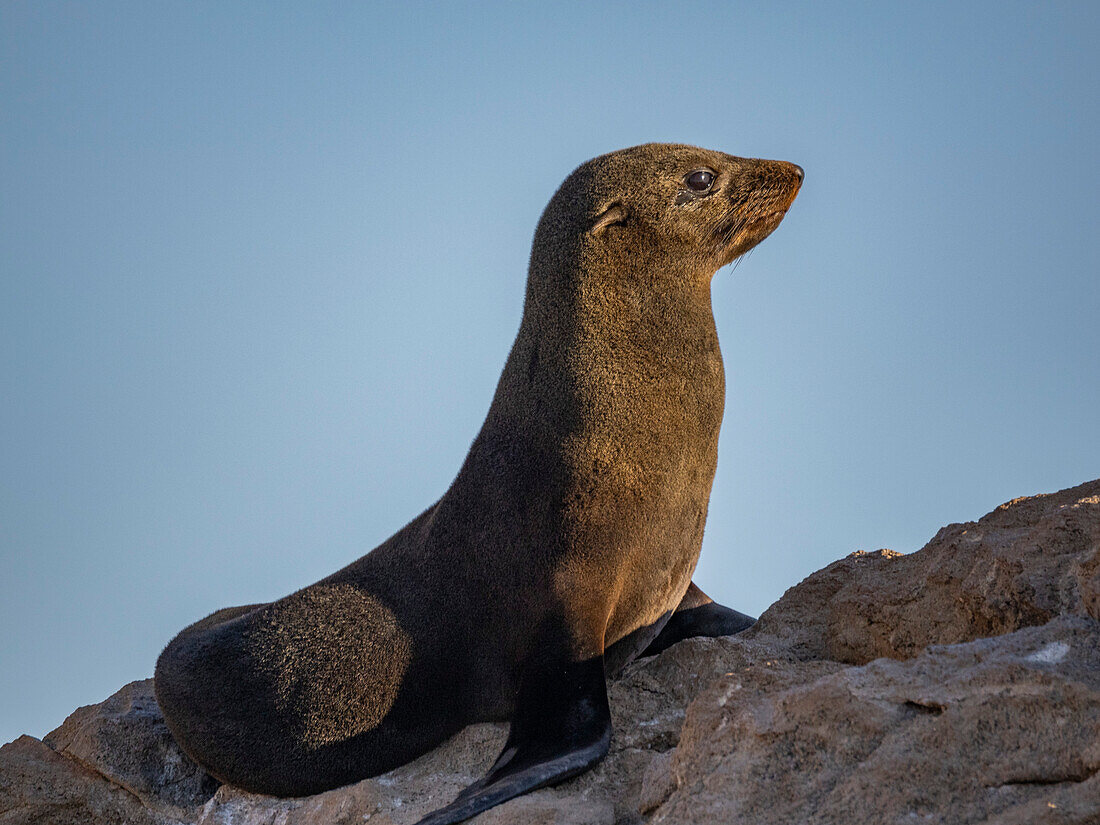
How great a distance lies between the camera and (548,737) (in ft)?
15.9

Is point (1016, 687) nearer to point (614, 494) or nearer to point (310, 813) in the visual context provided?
Answer: point (614, 494)

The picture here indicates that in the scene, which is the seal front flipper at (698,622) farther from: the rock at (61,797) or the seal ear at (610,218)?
the rock at (61,797)

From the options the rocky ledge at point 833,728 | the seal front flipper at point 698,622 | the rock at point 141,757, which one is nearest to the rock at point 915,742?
the rocky ledge at point 833,728

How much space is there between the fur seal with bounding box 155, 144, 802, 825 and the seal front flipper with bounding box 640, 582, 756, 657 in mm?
855

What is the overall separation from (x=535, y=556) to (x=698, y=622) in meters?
1.92

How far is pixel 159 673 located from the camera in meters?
6.11

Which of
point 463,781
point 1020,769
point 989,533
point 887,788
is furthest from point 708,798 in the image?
point 989,533

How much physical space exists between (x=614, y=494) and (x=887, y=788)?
9.15 feet

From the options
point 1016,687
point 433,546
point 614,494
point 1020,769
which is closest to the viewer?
point 1020,769

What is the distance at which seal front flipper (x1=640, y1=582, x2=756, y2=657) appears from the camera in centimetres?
684

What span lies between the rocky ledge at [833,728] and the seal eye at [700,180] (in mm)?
2314

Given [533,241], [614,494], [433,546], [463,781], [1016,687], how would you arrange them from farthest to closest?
1. [533,241]
2. [433,546]
3. [614,494]
4. [463,781]
5. [1016,687]

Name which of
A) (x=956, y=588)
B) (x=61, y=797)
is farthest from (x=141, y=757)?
(x=956, y=588)

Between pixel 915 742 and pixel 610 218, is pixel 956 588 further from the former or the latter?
pixel 610 218
